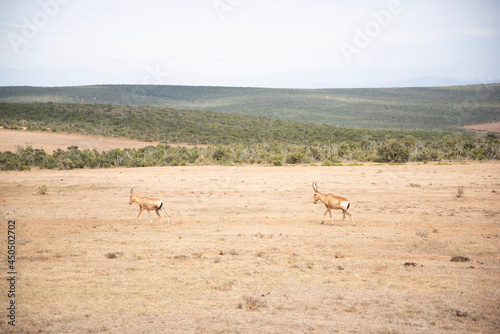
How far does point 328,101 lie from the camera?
405ft

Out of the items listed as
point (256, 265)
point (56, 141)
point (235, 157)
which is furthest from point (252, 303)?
point (56, 141)

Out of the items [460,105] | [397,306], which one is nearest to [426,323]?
[397,306]

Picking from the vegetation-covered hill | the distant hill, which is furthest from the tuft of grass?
the distant hill

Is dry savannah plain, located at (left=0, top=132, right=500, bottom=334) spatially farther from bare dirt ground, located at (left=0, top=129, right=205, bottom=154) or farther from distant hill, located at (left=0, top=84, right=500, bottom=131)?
distant hill, located at (left=0, top=84, right=500, bottom=131)

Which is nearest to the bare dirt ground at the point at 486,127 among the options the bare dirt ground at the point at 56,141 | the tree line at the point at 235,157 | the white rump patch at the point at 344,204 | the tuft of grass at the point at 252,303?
the tree line at the point at 235,157

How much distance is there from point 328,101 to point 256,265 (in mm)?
117330

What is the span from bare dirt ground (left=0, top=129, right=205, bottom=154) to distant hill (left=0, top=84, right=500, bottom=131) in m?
55.6

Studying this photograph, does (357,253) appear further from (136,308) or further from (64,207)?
(64,207)

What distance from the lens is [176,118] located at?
76.4 metres

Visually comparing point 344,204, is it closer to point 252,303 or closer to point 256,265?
point 256,265

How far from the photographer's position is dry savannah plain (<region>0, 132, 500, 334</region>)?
24.6ft

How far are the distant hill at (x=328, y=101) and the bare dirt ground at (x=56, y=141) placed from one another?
55640mm

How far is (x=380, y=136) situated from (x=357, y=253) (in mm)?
56665

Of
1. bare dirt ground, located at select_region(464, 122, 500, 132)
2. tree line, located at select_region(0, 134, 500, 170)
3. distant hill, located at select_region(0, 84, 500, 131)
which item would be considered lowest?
tree line, located at select_region(0, 134, 500, 170)
